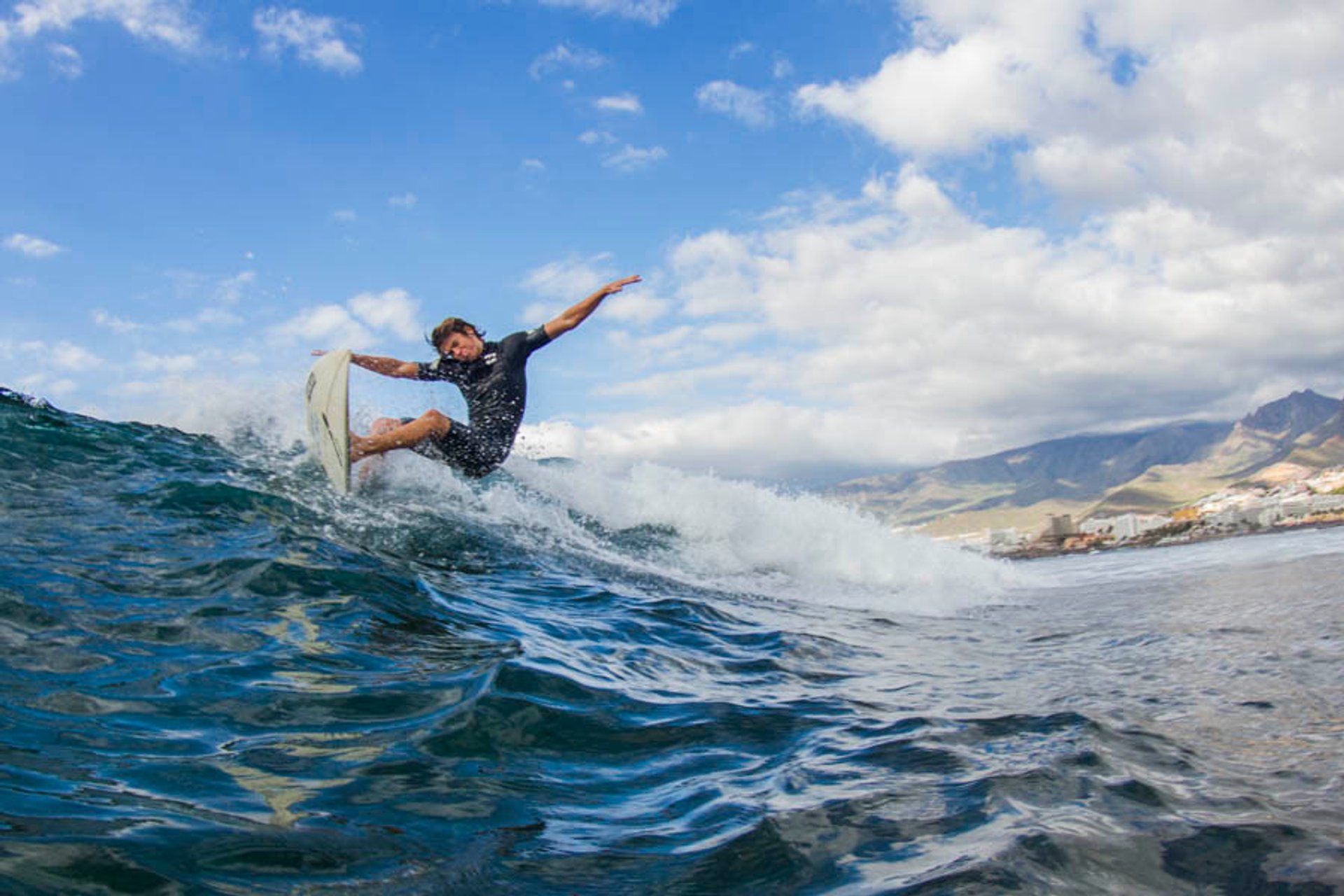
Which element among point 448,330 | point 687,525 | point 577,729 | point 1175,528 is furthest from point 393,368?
point 1175,528

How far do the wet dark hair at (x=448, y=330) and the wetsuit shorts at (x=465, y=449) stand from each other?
1.19 m

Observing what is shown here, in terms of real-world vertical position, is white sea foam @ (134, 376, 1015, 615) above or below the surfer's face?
below

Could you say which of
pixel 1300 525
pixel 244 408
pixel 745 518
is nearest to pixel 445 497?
pixel 244 408

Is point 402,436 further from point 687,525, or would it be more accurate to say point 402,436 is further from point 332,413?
point 687,525

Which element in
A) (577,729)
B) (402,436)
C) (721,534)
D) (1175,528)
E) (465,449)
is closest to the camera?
(577,729)

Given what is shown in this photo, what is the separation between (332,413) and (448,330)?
2.00 m

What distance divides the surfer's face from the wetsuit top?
72 millimetres

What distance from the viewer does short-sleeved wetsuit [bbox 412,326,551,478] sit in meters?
11.4

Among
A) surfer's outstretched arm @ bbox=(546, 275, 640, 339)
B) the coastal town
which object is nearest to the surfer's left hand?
surfer's outstretched arm @ bbox=(546, 275, 640, 339)

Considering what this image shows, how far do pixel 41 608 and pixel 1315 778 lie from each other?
6.62m

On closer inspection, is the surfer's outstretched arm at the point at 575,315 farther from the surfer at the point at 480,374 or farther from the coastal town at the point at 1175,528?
the coastal town at the point at 1175,528

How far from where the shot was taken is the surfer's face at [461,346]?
11.2 meters

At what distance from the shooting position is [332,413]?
10062 millimetres

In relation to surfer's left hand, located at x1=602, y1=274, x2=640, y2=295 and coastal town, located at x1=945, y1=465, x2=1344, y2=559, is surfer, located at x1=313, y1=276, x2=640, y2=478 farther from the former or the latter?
coastal town, located at x1=945, y1=465, x2=1344, y2=559
